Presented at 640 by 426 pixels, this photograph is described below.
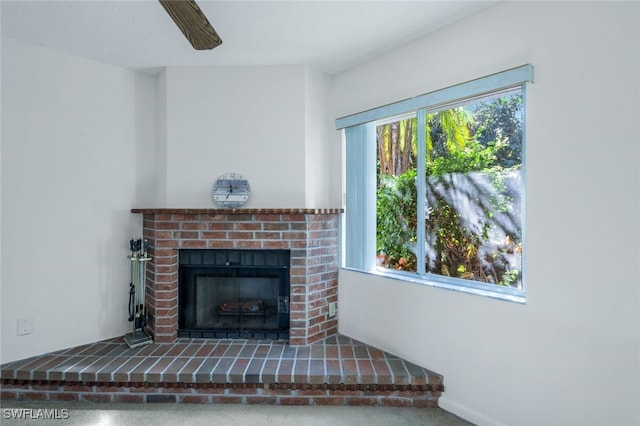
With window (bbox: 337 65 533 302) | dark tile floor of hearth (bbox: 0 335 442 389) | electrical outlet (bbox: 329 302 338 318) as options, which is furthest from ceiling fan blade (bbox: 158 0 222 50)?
electrical outlet (bbox: 329 302 338 318)

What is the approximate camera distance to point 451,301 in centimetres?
202

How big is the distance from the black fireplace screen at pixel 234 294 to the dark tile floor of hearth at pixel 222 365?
154 millimetres

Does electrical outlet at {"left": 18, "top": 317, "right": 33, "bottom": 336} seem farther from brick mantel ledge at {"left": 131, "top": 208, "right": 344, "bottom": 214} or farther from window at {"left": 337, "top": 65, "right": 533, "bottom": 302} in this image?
window at {"left": 337, "top": 65, "right": 533, "bottom": 302}

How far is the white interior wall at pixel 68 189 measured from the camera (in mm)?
2271

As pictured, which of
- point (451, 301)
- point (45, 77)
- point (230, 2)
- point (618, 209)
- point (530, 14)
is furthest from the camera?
point (45, 77)

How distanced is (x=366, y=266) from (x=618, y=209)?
1570 millimetres

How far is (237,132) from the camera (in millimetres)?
2654

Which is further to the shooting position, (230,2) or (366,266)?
(366,266)

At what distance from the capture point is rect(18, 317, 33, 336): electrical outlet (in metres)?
2.28

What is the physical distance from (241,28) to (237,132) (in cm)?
79

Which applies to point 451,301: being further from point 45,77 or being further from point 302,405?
point 45,77

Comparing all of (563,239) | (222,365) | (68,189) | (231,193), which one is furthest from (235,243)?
(563,239)

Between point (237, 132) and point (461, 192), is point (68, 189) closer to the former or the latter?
point (237, 132)

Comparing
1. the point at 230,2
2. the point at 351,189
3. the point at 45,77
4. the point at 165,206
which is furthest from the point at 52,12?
the point at 351,189
